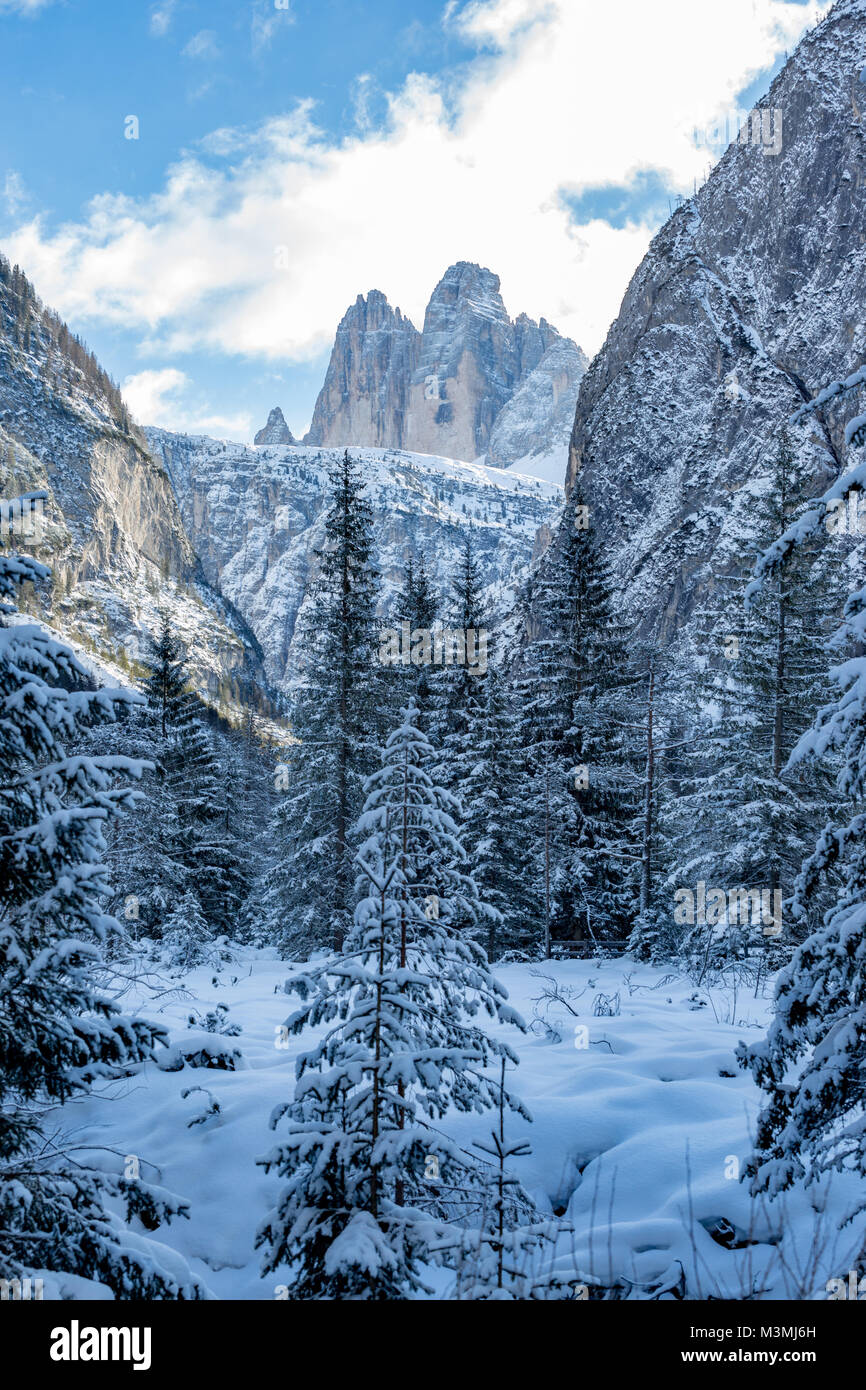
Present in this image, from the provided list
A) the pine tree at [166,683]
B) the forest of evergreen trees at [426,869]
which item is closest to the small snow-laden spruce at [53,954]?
the forest of evergreen trees at [426,869]

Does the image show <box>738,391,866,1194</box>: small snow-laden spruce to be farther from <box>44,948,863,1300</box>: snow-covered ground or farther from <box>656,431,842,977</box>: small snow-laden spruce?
<box>656,431,842,977</box>: small snow-laden spruce

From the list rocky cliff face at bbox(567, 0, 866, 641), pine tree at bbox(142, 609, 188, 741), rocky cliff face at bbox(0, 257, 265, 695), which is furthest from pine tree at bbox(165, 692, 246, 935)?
rocky cliff face at bbox(0, 257, 265, 695)

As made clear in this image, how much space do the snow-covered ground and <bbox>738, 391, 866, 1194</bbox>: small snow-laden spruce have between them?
40cm

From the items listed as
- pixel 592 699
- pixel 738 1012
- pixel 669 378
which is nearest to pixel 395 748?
pixel 738 1012

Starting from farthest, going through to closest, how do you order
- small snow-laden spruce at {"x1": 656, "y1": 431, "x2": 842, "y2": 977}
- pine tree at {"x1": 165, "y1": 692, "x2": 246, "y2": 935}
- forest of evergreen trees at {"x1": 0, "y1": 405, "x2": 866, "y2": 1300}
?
pine tree at {"x1": 165, "y1": 692, "x2": 246, "y2": 935} < small snow-laden spruce at {"x1": 656, "y1": 431, "x2": 842, "y2": 977} < forest of evergreen trees at {"x1": 0, "y1": 405, "x2": 866, "y2": 1300}

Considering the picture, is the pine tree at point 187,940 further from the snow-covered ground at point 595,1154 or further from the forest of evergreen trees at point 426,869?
the snow-covered ground at point 595,1154

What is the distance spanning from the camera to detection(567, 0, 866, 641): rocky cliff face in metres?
64.1

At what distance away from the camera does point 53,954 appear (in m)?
3.46

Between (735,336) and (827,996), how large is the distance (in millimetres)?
83152

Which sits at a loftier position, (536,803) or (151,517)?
(151,517)

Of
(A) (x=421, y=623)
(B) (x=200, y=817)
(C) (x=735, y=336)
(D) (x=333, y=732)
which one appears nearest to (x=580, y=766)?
(D) (x=333, y=732)

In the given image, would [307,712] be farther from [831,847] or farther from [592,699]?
[831,847]
